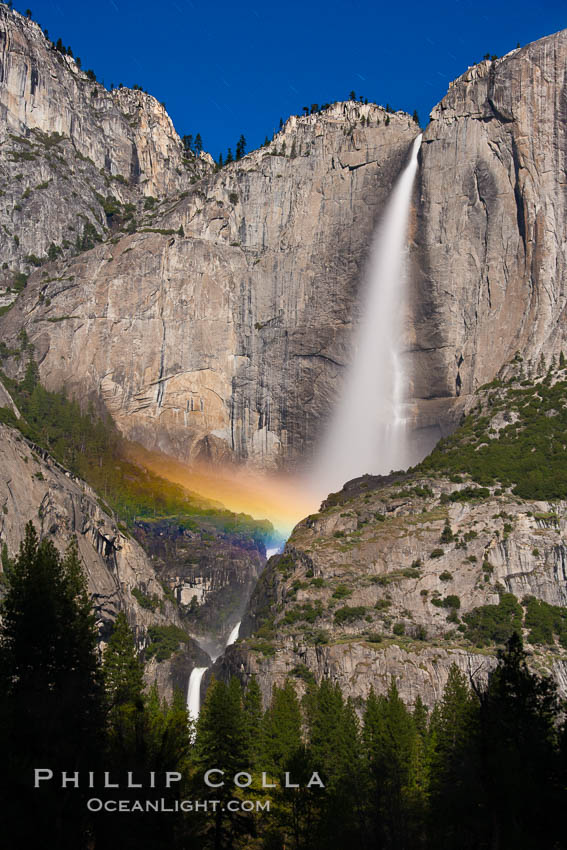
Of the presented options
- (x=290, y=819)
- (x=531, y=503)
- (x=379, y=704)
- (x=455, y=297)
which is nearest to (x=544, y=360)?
(x=455, y=297)

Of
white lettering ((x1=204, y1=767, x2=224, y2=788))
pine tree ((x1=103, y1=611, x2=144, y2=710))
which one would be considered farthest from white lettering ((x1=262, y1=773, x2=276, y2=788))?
pine tree ((x1=103, y1=611, x2=144, y2=710))

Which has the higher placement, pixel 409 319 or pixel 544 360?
pixel 409 319

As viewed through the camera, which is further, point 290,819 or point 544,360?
point 544,360

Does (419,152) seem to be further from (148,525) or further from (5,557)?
(5,557)

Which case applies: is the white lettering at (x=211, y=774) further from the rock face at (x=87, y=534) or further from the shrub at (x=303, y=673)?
the rock face at (x=87, y=534)

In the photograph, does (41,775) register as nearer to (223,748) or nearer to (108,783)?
(108,783)

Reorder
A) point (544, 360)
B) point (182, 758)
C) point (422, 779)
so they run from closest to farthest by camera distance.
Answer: point (182, 758), point (422, 779), point (544, 360)

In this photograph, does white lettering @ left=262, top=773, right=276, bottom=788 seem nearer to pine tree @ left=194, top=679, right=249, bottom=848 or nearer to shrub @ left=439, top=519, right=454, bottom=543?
pine tree @ left=194, top=679, right=249, bottom=848
